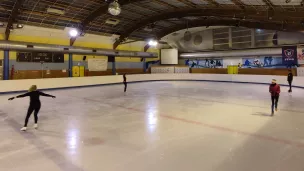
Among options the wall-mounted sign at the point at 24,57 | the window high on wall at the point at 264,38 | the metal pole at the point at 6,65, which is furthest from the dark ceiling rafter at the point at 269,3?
the metal pole at the point at 6,65

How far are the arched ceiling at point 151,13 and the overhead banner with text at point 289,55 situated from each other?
4.48m

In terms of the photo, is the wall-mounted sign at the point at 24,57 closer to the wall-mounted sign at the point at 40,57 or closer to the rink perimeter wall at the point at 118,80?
the wall-mounted sign at the point at 40,57

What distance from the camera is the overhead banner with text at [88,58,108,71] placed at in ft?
79.3

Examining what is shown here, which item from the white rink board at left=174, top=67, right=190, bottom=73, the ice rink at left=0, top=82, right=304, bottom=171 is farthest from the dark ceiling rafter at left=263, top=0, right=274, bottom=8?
the white rink board at left=174, top=67, right=190, bottom=73

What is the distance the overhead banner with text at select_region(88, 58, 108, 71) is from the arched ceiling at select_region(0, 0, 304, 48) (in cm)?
329

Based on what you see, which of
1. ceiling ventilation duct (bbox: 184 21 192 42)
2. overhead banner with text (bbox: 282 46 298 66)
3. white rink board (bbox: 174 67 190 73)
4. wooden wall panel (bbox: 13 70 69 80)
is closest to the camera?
wooden wall panel (bbox: 13 70 69 80)

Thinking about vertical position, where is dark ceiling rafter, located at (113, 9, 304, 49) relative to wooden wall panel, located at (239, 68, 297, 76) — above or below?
above

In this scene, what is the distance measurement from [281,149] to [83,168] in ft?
14.4

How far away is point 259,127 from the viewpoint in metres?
6.55

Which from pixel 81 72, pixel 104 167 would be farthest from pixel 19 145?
pixel 81 72

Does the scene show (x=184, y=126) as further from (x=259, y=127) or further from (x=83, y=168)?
(x=83, y=168)

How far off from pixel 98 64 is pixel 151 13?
881cm

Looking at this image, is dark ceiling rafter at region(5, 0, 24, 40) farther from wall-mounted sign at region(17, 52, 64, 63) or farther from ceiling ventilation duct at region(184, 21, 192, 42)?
ceiling ventilation duct at region(184, 21, 192, 42)

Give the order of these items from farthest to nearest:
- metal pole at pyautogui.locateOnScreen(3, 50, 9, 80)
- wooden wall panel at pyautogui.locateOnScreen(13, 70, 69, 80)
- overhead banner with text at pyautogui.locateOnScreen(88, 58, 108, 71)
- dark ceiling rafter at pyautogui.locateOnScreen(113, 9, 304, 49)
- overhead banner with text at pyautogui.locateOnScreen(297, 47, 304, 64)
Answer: overhead banner with text at pyautogui.locateOnScreen(88, 58, 108, 71) → overhead banner with text at pyautogui.locateOnScreen(297, 47, 304, 64) → wooden wall panel at pyautogui.locateOnScreen(13, 70, 69, 80) → metal pole at pyautogui.locateOnScreen(3, 50, 9, 80) → dark ceiling rafter at pyautogui.locateOnScreen(113, 9, 304, 49)
